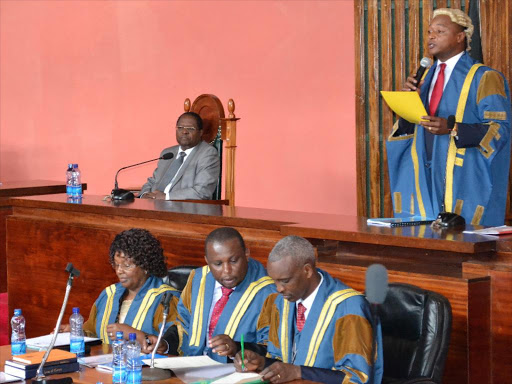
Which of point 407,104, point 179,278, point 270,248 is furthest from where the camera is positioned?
point 407,104

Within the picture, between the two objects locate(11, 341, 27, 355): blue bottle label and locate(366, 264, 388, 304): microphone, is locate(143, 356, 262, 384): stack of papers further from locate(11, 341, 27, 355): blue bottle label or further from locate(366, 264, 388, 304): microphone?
locate(366, 264, 388, 304): microphone

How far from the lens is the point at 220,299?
10.7 feet

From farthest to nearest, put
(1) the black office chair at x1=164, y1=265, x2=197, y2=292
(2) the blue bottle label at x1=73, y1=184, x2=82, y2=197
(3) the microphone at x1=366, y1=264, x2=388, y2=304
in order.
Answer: (2) the blue bottle label at x1=73, y1=184, x2=82, y2=197 < (1) the black office chair at x1=164, y1=265, x2=197, y2=292 < (3) the microphone at x1=366, y1=264, x2=388, y2=304

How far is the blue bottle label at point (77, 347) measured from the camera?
294 cm

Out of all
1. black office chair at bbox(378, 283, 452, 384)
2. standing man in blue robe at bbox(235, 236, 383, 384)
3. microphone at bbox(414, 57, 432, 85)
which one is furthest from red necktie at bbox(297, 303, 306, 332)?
microphone at bbox(414, 57, 432, 85)

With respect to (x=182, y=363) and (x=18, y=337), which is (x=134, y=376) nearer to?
(x=182, y=363)

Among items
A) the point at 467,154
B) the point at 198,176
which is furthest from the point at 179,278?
the point at 198,176

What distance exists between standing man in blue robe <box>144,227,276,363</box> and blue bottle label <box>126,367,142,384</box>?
50 cm

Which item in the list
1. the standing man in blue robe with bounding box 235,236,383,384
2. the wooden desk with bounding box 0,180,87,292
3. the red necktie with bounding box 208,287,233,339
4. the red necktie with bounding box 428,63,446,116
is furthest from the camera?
the wooden desk with bounding box 0,180,87,292

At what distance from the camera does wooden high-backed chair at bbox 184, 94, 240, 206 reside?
6.09 meters

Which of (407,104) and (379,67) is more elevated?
(379,67)

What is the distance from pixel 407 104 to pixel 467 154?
17.8 inches

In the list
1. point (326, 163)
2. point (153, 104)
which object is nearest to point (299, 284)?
point (326, 163)

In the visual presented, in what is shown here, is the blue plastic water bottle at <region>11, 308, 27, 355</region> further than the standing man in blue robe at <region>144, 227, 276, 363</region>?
No
